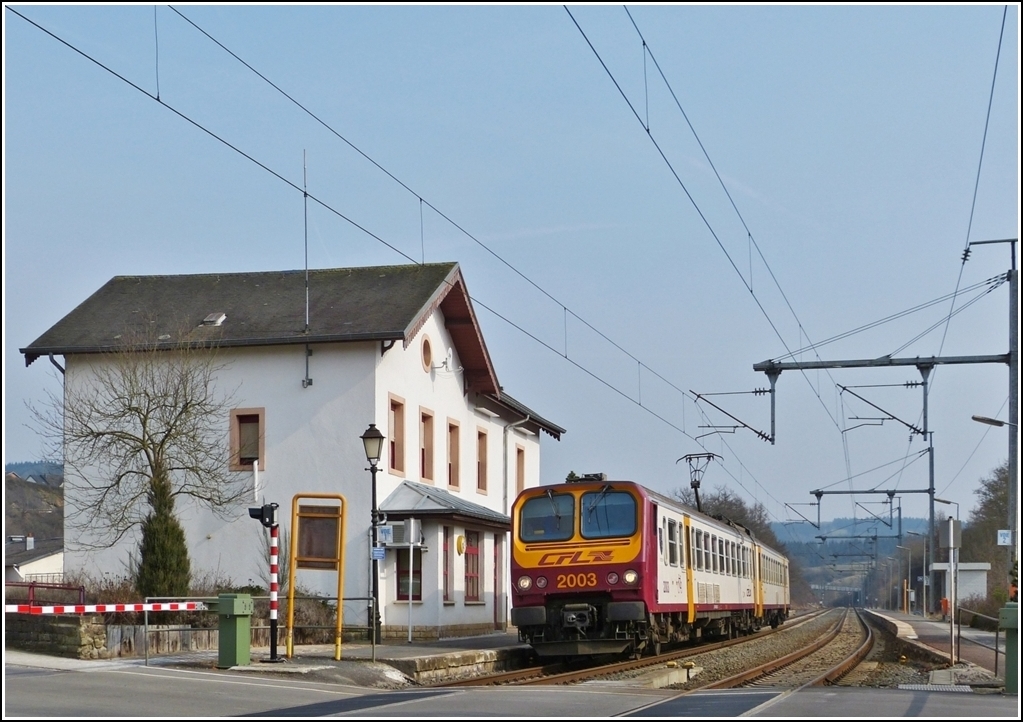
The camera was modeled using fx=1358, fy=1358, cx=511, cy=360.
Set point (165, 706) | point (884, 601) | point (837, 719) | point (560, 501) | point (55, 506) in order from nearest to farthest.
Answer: point (837, 719)
point (165, 706)
point (560, 501)
point (55, 506)
point (884, 601)

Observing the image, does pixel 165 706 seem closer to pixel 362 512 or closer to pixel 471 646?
pixel 471 646

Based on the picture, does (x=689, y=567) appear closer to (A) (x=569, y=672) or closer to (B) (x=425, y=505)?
(A) (x=569, y=672)

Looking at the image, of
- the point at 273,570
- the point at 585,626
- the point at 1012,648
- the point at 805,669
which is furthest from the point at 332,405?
the point at 1012,648

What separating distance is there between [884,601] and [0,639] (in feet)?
403

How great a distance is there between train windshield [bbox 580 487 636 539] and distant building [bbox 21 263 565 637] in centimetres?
612

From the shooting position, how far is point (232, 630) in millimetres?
17078

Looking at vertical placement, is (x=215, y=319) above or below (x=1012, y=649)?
above

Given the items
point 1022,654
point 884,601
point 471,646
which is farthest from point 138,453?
point 884,601

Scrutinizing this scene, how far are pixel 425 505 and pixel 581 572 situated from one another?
7.23m

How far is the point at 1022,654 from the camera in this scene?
48.6ft

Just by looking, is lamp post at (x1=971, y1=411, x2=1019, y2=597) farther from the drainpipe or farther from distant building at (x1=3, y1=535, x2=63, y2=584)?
distant building at (x1=3, y1=535, x2=63, y2=584)

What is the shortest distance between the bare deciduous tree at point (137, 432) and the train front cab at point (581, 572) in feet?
27.4

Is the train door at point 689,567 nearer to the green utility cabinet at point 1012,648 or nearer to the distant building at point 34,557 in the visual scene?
the green utility cabinet at point 1012,648

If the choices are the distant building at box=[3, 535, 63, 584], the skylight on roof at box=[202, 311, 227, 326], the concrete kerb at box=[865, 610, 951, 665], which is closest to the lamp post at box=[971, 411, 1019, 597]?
the concrete kerb at box=[865, 610, 951, 665]
